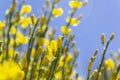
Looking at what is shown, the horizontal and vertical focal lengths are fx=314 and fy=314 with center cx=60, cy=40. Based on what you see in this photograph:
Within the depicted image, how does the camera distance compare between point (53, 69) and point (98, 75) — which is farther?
point (53, 69)

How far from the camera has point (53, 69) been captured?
1.57 meters

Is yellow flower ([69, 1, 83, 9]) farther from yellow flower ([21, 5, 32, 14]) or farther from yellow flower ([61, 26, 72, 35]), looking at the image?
yellow flower ([21, 5, 32, 14])

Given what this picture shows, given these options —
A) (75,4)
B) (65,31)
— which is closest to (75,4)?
(75,4)

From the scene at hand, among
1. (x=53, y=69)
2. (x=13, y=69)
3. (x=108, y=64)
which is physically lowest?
(x=108, y=64)

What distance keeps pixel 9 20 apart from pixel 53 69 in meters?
0.85

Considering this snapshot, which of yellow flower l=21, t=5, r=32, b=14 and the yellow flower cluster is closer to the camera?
yellow flower l=21, t=5, r=32, b=14

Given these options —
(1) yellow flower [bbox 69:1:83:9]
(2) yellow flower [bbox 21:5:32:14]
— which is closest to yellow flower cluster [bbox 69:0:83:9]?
(1) yellow flower [bbox 69:1:83:9]

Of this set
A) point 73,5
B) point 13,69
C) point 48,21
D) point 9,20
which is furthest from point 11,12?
point 13,69

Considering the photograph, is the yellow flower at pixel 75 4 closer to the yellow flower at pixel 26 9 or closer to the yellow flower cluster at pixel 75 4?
the yellow flower cluster at pixel 75 4

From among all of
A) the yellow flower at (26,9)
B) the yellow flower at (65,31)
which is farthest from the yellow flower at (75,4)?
the yellow flower at (26,9)

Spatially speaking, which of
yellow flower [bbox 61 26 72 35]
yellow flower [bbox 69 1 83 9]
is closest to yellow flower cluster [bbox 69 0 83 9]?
yellow flower [bbox 69 1 83 9]

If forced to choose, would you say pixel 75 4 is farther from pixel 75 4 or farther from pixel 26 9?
pixel 26 9

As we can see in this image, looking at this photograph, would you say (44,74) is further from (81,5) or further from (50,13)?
(81,5)

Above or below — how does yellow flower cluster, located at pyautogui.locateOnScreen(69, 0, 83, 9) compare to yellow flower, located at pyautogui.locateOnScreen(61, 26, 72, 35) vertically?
above
